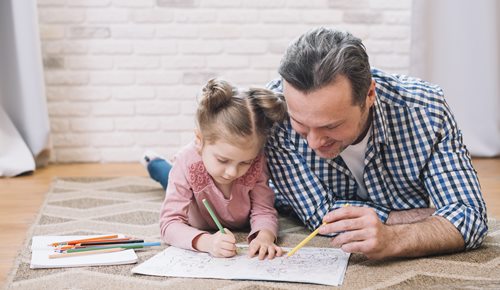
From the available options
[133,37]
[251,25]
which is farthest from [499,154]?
[133,37]

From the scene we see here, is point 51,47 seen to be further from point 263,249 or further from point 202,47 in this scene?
point 263,249

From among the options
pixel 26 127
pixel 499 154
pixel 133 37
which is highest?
pixel 133 37

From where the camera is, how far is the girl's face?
1794 mm

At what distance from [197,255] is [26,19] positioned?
1.59 meters

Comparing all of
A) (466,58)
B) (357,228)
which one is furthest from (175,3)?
(357,228)

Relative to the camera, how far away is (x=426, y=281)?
164 cm

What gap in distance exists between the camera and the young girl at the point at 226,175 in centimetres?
179

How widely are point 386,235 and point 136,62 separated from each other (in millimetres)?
1780

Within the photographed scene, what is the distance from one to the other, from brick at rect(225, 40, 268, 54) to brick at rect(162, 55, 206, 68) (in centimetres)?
12

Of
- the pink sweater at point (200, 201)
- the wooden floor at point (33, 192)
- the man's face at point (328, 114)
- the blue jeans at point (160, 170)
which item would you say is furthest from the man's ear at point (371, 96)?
the blue jeans at point (160, 170)

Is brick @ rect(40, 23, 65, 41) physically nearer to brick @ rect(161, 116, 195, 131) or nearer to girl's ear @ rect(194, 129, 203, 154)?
brick @ rect(161, 116, 195, 131)

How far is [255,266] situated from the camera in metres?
1.70

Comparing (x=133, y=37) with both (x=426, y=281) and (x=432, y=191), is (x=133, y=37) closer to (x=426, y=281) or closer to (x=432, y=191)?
(x=432, y=191)

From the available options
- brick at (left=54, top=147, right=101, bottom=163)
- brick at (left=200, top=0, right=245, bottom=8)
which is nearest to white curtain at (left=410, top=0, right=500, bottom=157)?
brick at (left=200, top=0, right=245, bottom=8)
